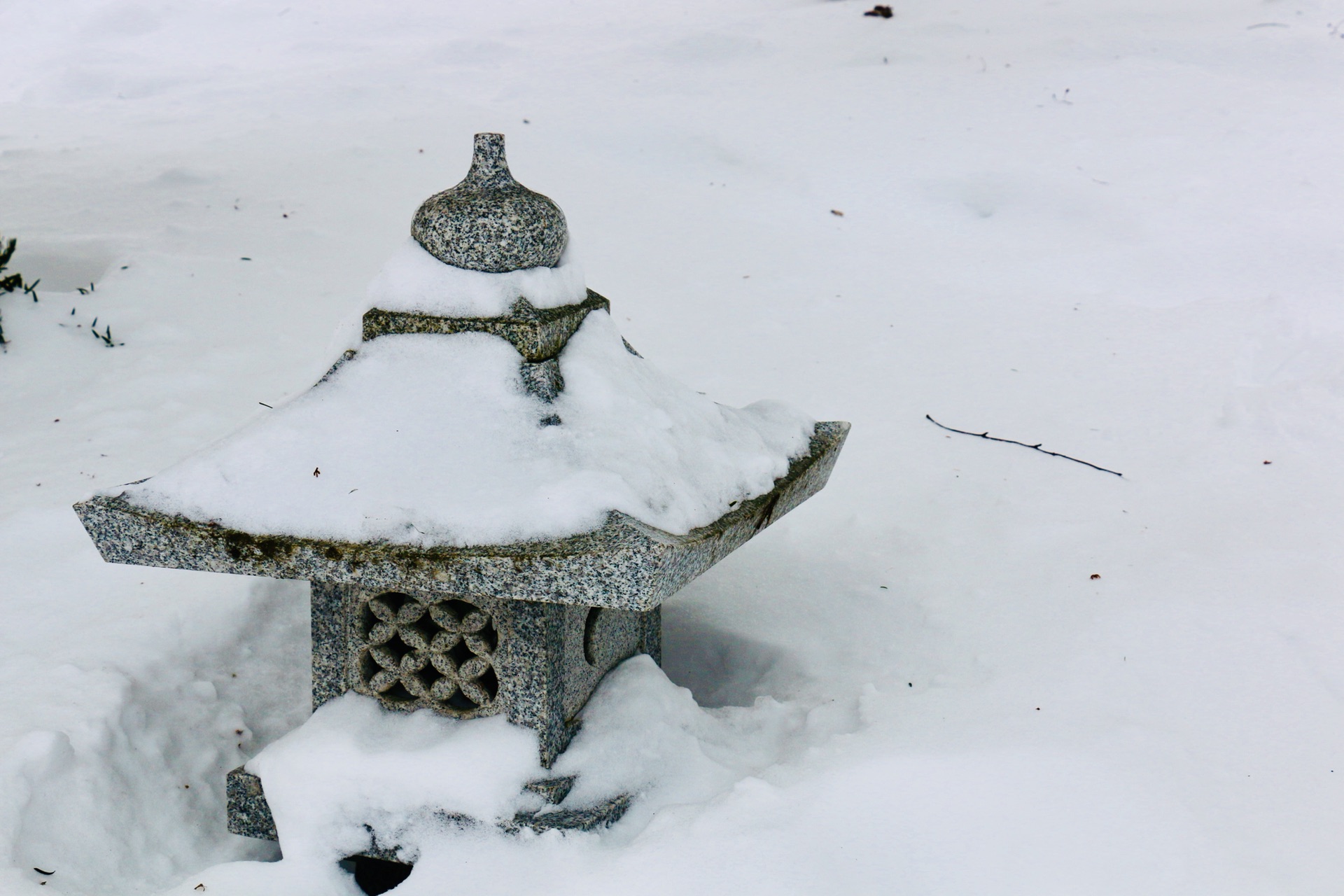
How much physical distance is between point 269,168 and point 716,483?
5297 mm

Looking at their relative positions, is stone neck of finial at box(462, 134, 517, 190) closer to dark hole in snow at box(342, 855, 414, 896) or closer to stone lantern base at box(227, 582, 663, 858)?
stone lantern base at box(227, 582, 663, 858)

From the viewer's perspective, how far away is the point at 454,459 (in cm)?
229

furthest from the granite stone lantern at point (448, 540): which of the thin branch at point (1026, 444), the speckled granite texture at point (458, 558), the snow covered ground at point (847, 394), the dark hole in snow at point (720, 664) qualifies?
the thin branch at point (1026, 444)

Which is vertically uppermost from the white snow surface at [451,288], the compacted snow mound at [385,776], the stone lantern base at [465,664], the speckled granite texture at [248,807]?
the white snow surface at [451,288]

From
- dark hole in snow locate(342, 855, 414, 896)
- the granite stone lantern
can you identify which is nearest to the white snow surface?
the granite stone lantern

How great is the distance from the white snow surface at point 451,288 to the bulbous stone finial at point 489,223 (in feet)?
0.07

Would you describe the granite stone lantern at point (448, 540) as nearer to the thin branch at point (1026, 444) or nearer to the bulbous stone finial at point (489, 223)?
the bulbous stone finial at point (489, 223)

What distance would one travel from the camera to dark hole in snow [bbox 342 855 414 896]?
265 centimetres

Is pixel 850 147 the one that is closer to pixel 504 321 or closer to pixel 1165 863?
pixel 504 321

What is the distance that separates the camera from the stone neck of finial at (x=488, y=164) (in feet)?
8.34

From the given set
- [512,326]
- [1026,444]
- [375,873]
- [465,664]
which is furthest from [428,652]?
[1026,444]

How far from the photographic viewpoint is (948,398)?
4.72 metres

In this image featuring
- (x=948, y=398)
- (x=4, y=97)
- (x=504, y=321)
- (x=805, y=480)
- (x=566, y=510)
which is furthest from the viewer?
(x=4, y=97)

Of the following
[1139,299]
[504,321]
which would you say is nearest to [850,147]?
[1139,299]
